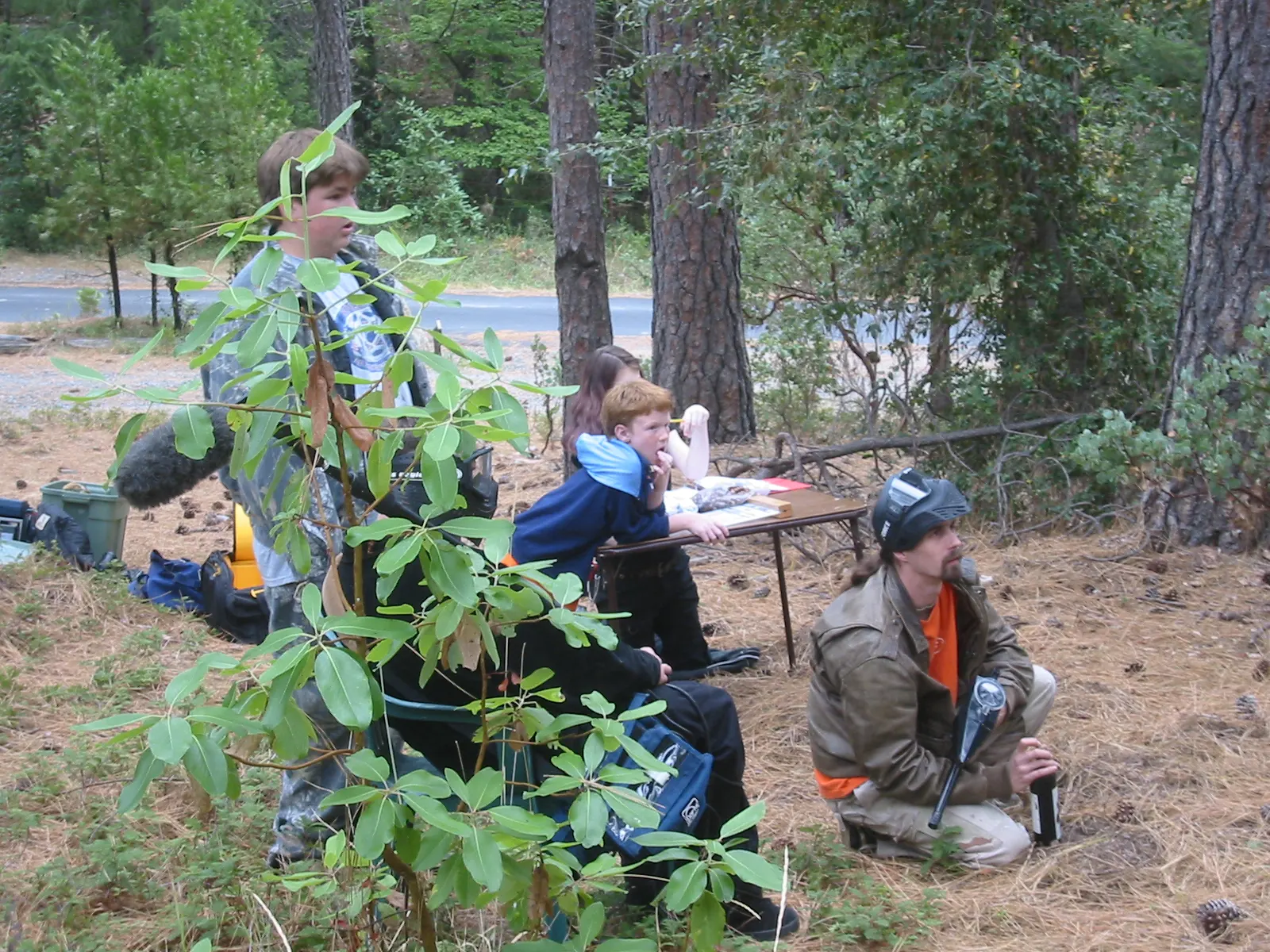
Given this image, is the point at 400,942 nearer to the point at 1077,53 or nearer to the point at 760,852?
the point at 760,852

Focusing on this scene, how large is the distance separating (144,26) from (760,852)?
33.4m

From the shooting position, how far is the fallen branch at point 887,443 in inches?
274

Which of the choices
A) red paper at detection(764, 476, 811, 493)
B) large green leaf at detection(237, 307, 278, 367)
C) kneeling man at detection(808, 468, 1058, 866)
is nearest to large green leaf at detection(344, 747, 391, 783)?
large green leaf at detection(237, 307, 278, 367)

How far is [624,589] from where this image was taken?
497 centimetres

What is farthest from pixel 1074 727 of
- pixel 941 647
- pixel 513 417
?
pixel 513 417

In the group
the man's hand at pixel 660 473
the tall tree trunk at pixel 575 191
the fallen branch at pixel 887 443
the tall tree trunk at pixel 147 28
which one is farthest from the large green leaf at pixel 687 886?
the tall tree trunk at pixel 147 28

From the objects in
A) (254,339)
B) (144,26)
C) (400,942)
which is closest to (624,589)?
(400,942)

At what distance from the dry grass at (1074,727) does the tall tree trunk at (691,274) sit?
2.01 metres

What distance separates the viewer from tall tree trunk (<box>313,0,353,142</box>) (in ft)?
42.1

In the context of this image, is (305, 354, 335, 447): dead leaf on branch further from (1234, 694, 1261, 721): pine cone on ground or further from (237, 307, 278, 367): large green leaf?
(1234, 694, 1261, 721): pine cone on ground

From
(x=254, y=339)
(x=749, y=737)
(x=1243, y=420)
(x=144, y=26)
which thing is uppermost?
(x=144, y=26)

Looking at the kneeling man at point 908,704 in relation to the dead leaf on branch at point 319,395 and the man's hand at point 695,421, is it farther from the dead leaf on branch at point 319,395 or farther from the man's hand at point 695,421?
the dead leaf on branch at point 319,395

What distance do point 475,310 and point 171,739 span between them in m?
19.8

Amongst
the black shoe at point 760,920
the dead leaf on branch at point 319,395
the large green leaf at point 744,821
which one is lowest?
the black shoe at point 760,920
